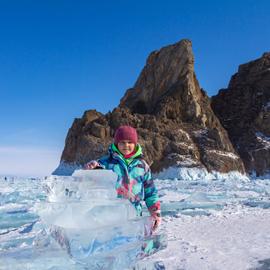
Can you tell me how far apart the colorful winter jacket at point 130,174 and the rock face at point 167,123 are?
53.4 m

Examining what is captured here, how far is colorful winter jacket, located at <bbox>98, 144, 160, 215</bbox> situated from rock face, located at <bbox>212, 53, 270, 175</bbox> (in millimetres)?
70992

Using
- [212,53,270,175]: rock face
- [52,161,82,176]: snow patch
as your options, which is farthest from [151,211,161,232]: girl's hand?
[212,53,270,175]: rock face

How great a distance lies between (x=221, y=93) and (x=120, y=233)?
95337 millimetres

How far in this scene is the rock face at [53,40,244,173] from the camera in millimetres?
58969

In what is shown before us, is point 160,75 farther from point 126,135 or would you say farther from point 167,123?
point 126,135

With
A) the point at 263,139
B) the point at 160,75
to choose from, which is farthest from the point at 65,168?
the point at 263,139

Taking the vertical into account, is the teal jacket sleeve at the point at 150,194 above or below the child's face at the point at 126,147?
below

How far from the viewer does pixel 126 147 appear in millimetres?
2877

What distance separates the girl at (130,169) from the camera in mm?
2793

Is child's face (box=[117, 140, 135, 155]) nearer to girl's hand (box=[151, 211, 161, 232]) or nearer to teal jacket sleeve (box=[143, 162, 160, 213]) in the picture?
teal jacket sleeve (box=[143, 162, 160, 213])

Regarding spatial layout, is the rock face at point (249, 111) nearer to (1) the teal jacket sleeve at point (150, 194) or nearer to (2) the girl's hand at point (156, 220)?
(1) the teal jacket sleeve at point (150, 194)

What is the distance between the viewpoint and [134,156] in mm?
2865

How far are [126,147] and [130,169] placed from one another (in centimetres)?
18

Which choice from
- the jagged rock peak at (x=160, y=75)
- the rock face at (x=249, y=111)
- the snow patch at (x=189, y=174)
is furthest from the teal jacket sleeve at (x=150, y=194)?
the rock face at (x=249, y=111)
